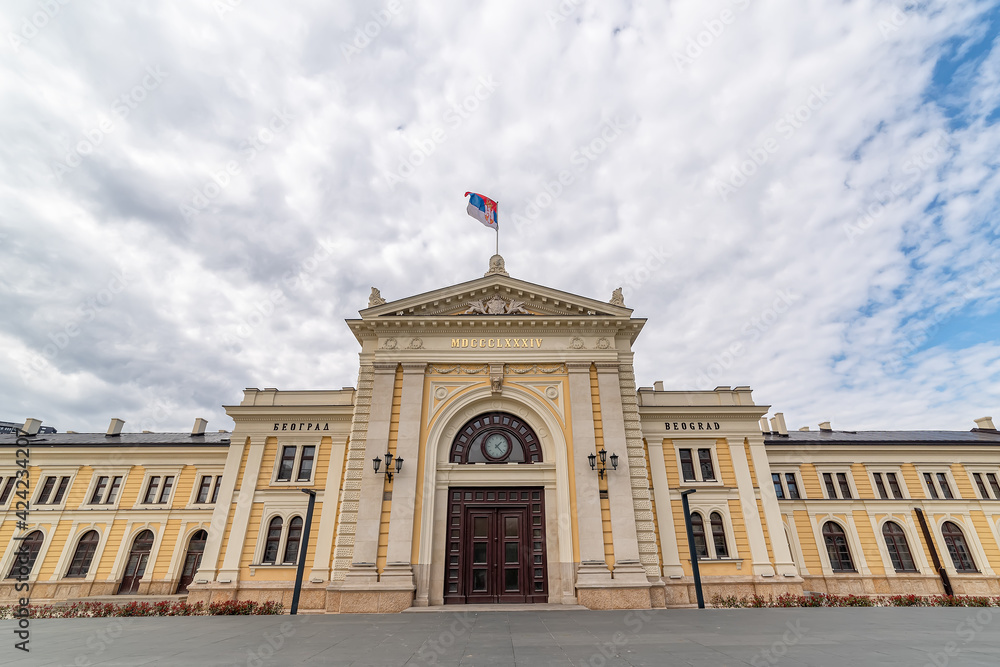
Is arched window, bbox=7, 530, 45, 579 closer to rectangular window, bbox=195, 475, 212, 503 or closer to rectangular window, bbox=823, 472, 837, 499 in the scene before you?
rectangular window, bbox=195, 475, 212, 503

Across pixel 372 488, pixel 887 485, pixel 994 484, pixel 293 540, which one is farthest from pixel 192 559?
A: pixel 994 484

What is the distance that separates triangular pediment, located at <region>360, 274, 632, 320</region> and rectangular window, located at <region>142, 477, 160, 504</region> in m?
21.8

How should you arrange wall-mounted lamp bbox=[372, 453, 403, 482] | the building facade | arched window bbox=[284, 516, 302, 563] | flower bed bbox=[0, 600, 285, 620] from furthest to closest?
1. arched window bbox=[284, 516, 302, 563]
2. wall-mounted lamp bbox=[372, 453, 403, 482]
3. the building facade
4. flower bed bbox=[0, 600, 285, 620]

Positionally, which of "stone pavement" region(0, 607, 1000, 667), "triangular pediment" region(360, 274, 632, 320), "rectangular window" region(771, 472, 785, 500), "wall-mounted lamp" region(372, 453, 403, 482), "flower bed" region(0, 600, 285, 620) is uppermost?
"triangular pediment" region(360, 274, 632, 320)

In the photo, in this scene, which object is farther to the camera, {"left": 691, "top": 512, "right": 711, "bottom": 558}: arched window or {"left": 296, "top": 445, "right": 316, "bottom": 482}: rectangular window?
{"left": 296, "top": 445, "right": 316, "bottom": 482}: rectangular window

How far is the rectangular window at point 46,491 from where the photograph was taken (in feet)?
96.7

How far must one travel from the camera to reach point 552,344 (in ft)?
68.1

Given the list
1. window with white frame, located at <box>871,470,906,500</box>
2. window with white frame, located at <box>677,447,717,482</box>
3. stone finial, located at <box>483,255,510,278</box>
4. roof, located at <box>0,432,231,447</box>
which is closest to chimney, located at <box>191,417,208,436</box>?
roof, located at <box>0,432,231,447</box>

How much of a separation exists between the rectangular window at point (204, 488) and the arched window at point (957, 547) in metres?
46.8

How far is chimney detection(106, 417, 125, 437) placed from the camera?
1321 inches

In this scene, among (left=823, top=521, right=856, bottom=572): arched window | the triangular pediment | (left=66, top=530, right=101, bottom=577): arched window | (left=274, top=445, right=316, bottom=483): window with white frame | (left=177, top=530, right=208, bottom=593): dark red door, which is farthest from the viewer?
(left=66, top=530, right=101, bottom=577): arched window

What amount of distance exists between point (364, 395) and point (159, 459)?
20.1 m

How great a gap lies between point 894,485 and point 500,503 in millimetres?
28120

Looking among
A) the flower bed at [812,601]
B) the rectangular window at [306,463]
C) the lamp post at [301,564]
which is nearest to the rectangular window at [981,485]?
the flower bed at [812,601]
